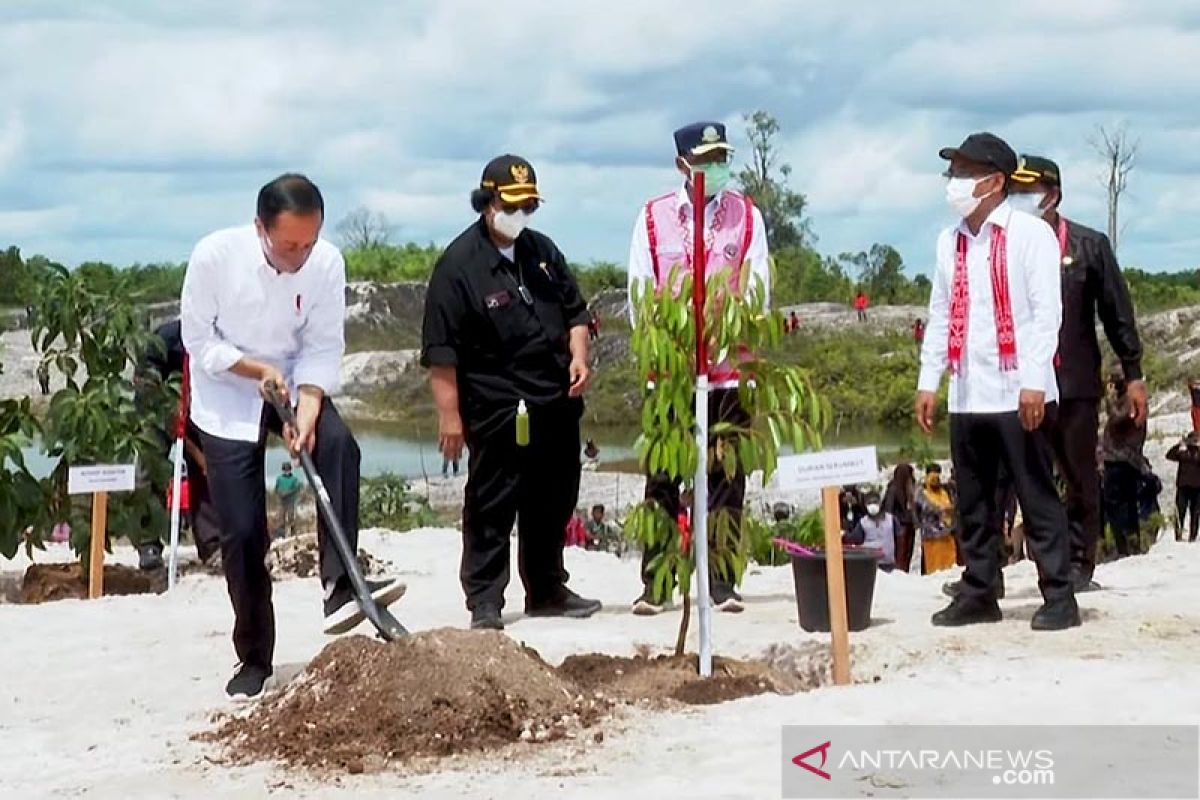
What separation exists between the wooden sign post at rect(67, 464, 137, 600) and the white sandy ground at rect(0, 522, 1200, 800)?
640 mm

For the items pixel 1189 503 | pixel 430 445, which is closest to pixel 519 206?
pixel 1189 503

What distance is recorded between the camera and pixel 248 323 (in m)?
6.47

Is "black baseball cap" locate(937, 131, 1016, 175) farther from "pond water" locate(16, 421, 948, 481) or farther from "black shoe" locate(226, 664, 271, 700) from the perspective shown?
"pond water" locate(16, 421, 948, 481)

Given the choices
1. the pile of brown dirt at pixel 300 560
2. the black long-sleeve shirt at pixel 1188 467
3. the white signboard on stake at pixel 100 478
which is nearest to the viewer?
the white signboard on stake at pixel 100 478

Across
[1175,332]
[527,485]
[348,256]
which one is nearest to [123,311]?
[527,485]

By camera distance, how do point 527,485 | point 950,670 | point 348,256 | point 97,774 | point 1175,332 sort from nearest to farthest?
point 97,774 < point 950,670 < point 527,485 < point 1175,332 < point 348,256

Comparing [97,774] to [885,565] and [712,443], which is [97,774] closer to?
[712,443]

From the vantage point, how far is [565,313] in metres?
7.95

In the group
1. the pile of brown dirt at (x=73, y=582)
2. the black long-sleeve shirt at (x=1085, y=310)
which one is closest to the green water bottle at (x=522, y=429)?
the black long-sleeve shirt at (x=1085, y=310)

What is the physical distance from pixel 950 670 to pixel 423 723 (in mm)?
1885

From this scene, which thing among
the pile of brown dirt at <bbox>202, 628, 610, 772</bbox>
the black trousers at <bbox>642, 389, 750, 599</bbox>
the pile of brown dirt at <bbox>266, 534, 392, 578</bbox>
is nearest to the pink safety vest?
the black trousers at <bbox>642, 389, 750, 599</bbox>

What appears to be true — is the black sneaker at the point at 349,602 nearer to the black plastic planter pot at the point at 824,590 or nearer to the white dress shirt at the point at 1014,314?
the black plastic planter pot at the point at 824,590

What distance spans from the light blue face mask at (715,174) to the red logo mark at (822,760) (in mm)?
2981

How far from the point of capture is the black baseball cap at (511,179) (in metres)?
7.62
